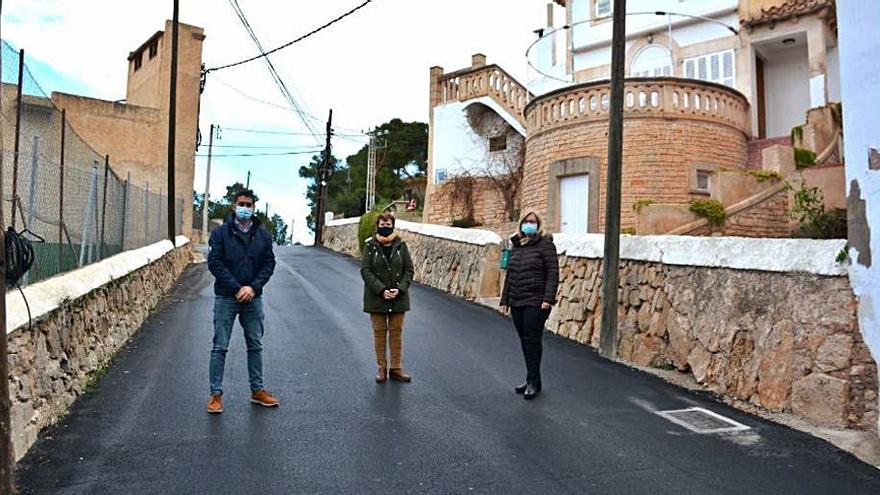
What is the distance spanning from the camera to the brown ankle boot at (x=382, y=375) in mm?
6676

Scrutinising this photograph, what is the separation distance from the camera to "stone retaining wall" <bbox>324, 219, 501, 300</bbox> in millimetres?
14148

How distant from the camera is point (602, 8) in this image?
23.3 m

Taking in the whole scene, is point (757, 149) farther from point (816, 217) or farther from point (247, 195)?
point (247, 195)

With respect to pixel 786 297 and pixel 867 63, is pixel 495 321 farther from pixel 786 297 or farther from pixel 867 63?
pixel 867 63

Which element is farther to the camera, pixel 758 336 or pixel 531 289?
pixel 531 289

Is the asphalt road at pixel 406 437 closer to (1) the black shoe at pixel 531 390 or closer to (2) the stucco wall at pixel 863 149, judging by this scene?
(1) the black shoe at pixel 531 390

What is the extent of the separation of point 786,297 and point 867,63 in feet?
6.51

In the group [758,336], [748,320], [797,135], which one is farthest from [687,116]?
[758,336]

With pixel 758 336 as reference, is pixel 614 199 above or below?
above

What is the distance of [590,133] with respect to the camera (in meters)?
16.0

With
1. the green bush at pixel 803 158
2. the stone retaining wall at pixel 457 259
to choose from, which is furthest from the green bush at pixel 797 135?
the stone retaining wall at pixel 457 259

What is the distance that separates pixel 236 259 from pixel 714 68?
18111 mm

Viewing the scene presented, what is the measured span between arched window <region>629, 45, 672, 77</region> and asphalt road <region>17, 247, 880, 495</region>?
51.1ft

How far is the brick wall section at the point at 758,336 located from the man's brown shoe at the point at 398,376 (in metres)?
2.97
